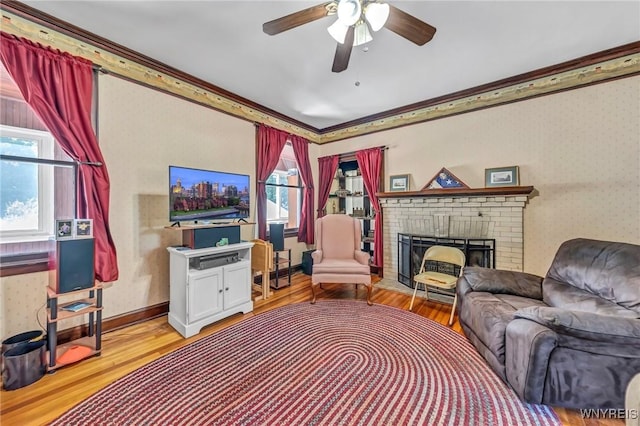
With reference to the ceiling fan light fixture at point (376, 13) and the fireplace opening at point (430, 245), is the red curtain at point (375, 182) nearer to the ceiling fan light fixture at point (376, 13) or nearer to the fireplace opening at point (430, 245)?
the fireplace opening at point (430, 245)

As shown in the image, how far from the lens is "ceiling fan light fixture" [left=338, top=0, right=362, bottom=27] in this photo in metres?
1.48

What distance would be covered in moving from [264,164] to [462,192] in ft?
9.12

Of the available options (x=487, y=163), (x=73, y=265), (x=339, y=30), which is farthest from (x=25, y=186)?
(x=487, y=163)

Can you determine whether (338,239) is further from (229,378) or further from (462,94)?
(462,94)

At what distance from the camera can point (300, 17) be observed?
62.1 inches

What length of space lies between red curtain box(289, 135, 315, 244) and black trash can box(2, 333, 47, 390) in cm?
319

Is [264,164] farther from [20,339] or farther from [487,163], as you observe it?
[487,163]

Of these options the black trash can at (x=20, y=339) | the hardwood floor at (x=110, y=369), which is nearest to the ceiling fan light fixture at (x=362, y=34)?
the hardwood floor at (x=110, y=369)

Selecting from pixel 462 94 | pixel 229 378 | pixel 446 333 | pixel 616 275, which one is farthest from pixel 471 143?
pixel 229 378

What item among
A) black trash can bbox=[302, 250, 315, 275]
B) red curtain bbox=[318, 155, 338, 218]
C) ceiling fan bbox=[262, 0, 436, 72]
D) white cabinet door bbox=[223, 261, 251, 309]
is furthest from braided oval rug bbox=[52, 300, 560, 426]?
red curtain bbox=[318, 155, 338, 218]

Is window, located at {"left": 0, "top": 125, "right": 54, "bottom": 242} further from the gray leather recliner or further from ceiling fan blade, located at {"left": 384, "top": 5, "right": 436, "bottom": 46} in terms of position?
the gray leather recliner

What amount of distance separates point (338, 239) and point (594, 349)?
99.4 inches

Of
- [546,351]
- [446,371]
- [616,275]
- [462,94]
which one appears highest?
[462,94]

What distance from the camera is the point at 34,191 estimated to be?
2.06 meters
